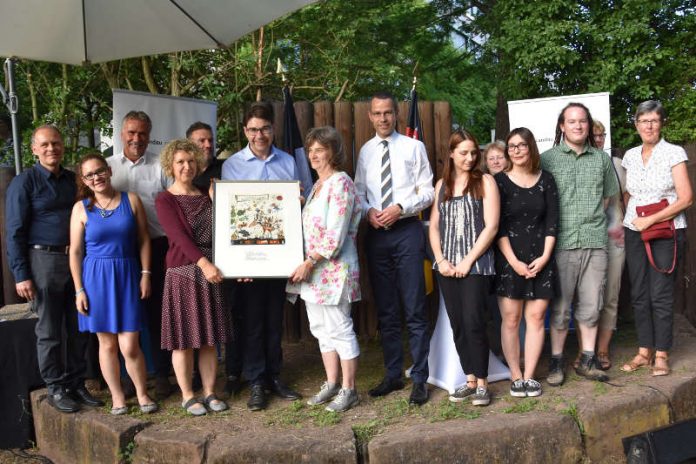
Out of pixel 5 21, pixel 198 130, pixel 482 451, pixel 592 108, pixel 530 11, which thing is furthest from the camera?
pixel 530 11

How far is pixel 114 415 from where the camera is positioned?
4.41 m

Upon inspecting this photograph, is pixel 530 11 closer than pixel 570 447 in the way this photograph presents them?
No

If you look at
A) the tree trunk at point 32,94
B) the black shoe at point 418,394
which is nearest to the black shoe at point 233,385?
the black shoe at point 418,394

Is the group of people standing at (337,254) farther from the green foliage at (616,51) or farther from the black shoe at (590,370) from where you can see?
the green foliage at (616,51)

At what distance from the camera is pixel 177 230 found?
4.34 meters

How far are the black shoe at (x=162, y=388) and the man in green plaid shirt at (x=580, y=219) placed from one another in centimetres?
268

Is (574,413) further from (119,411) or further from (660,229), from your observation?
(119,411)

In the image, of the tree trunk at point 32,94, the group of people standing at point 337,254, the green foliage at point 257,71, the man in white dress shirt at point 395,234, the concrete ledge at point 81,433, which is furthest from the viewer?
the tree trunk at point 32,94

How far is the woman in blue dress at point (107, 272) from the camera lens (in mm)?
4379

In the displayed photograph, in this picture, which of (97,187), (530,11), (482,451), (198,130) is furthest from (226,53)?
(482,451)

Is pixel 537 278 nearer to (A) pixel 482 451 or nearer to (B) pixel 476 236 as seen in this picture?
(B) pixel 476 236

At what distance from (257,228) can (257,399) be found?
1.14 meters

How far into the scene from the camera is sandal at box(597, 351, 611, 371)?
512 cm

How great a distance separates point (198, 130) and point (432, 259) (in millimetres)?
1973
